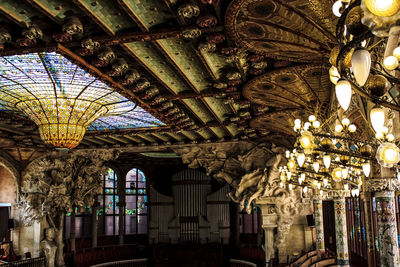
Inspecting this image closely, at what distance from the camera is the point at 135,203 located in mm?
25141

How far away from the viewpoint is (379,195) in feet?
24.5

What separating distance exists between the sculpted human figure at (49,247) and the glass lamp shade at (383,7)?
1883cm

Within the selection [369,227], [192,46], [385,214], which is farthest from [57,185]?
[385,214]

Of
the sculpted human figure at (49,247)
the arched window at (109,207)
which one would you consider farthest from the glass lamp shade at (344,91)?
the arched window at (109,207)

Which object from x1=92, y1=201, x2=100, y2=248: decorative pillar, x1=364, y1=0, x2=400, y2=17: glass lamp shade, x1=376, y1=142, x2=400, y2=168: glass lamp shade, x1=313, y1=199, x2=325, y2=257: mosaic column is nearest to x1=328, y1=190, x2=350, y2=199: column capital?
x1=313, y1=199, x2=325, y2=257: mosaic column

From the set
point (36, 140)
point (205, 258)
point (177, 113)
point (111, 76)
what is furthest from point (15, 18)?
point (205, 258)

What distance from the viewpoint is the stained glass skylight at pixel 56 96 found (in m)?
8.37

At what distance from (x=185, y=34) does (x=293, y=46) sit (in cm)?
183

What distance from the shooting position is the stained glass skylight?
837 cm

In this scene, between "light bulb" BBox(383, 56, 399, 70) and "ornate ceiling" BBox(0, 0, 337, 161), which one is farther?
"ornate ceiling" BBox(0, 0, 337, 161)

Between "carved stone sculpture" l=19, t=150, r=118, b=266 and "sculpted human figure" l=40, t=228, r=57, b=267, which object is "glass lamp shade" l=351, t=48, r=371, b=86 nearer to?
"carved stone sculpture" l=19, t=150, r=118, b=266

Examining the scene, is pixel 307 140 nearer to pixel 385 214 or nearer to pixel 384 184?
pixel 384 184

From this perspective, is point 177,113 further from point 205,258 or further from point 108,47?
point 205,258

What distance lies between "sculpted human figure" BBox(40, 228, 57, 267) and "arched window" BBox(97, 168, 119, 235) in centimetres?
556
